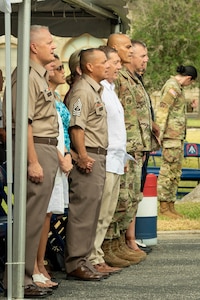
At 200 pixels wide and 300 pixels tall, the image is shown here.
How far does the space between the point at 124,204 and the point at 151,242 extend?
1.72 meters

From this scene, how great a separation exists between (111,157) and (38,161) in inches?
58.4

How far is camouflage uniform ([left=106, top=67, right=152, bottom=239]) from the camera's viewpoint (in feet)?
34.5

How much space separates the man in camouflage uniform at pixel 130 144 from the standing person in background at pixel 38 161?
1.98 metres

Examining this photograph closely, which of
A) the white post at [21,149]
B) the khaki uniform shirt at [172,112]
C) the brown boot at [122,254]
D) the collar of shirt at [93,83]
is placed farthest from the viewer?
the khaki uniform shirt at [172,112]

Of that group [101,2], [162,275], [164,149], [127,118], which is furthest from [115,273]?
[164,149]

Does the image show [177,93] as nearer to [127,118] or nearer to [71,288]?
[127,118]

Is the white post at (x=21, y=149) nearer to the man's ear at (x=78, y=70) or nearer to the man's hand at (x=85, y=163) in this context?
the man's hand at (x=85, y=163)

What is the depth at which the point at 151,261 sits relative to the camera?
11.0m

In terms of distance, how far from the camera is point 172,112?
14133 mm

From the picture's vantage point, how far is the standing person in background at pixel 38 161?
27.7 ft

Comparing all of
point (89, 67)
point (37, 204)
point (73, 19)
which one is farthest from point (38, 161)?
point (73, 19)

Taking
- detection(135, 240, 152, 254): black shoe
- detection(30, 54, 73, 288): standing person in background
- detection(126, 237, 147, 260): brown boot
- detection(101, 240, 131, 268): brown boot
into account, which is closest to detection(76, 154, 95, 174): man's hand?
detection(30, 54, 73, 288): standing person in background

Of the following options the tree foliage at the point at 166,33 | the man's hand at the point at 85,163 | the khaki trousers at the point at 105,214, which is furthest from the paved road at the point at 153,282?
the tree foliage at the point at 166,33

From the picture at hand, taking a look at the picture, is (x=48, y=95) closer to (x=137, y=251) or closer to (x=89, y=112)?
(x=89, y=112)
